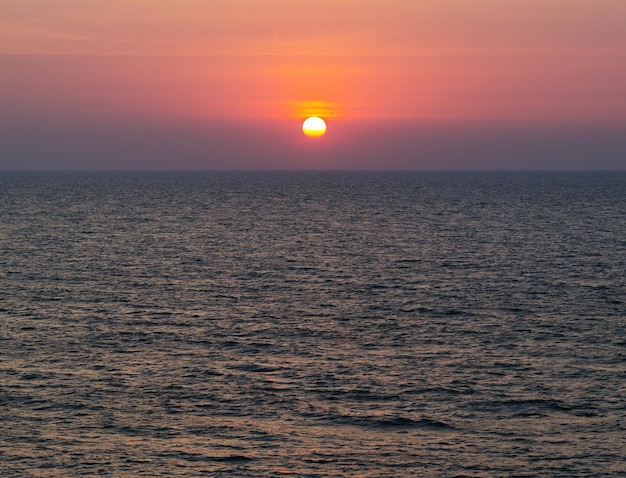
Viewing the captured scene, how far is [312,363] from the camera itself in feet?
138

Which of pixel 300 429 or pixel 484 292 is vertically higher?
pixel 484 292

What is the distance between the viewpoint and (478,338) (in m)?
47.6

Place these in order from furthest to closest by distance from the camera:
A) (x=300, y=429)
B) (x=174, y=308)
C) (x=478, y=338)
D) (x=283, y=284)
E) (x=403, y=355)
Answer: (x=283, y=284), (x=174, y=308), (x=478, y=338), (x=403, y=355), (x=300, y=429)

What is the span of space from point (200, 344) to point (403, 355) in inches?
443

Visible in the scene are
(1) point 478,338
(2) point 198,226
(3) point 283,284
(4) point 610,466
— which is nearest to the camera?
(4) point 610,466

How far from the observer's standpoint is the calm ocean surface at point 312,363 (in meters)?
30.4

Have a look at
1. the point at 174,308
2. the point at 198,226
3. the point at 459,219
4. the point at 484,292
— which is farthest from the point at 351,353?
the point at 459,219

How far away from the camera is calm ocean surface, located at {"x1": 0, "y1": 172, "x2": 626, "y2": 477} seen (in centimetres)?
3039

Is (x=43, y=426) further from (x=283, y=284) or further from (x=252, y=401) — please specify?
(x=283, y=284)

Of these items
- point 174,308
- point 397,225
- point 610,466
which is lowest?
point 610,466

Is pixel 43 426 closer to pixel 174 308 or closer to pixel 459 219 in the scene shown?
pixel 174 308

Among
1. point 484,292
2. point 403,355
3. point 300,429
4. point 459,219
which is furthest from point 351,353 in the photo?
point 459,219

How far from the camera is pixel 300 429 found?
32844mm

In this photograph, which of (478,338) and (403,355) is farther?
(478,338)
